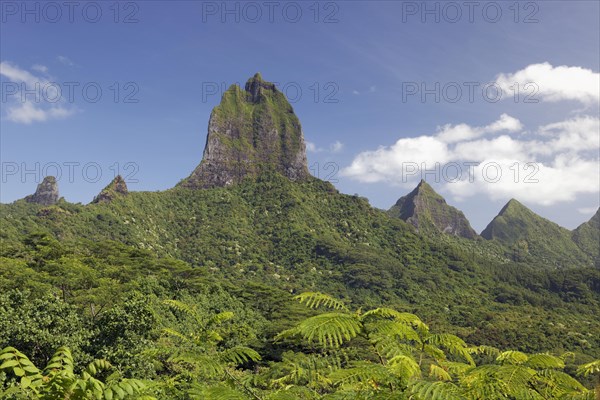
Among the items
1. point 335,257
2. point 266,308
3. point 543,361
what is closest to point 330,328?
point 543,361

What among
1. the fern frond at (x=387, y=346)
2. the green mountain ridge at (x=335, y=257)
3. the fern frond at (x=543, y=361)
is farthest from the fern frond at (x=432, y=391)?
the green mountain ridge at (x=335, y=257)

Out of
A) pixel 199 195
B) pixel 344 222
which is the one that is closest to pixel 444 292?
pixel 344 222

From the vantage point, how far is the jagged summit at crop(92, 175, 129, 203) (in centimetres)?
15825

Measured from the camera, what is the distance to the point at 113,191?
163 metres

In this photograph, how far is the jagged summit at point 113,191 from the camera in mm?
158250

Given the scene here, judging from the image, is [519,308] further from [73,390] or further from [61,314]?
[73,390]

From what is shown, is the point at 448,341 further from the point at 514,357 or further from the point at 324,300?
the point at 324,300

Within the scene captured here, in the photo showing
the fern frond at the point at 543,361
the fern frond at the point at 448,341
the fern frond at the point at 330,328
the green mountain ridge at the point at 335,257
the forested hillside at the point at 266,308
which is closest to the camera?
the fern frond at the point at 330,328

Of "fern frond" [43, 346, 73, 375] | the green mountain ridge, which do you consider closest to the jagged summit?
the green mountain ridge

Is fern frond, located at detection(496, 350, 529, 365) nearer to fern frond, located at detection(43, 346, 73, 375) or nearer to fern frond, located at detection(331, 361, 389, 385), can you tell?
fern frond, located at detection(331, 361, 389, 385)

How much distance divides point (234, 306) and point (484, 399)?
57410 mm

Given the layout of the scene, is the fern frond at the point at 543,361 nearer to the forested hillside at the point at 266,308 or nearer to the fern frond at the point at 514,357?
the forested hillside at the point at 266,308

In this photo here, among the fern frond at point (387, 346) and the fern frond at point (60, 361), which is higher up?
the fern frond at point (387, 346)

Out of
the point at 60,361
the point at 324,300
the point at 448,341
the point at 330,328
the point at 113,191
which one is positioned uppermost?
the point at 113,191
